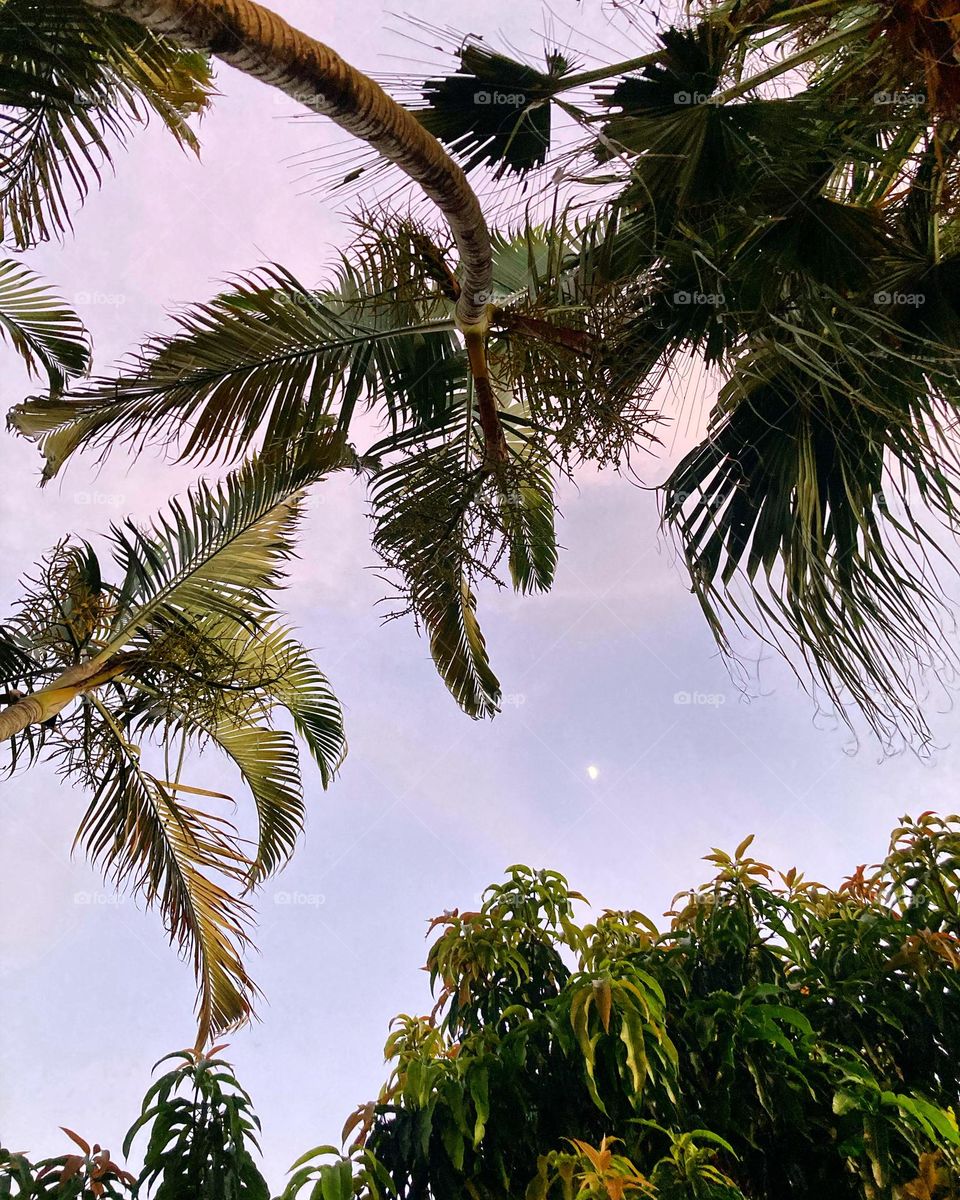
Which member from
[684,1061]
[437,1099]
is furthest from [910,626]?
[437,1099]

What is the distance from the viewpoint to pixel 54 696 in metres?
3.33

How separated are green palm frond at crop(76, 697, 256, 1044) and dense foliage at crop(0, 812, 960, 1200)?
164cm

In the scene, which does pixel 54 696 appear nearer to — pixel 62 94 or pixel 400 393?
pixel 400 393

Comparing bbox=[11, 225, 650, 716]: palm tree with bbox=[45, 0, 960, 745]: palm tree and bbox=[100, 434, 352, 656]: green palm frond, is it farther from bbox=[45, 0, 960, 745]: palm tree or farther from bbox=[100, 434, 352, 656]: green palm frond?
bbox=[100, 434, 352, 656]: green palm frond

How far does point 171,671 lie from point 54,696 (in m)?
0.49

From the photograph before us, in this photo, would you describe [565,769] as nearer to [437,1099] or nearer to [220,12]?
[437,1099]

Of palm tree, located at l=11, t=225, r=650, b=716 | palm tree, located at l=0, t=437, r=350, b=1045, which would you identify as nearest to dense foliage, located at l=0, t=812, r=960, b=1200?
palm tree, located at l=11, t=225, r=650, b=716

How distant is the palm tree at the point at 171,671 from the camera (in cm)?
373

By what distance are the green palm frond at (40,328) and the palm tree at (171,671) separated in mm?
1153

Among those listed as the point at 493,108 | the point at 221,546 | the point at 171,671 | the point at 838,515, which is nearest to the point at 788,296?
the point at 838,515

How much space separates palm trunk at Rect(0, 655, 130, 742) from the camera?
3.08m

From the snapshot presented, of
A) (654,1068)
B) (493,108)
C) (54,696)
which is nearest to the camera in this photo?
(654,1068)

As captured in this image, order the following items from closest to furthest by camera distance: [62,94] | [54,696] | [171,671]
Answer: [62,94]
[54,696]
[171,671]

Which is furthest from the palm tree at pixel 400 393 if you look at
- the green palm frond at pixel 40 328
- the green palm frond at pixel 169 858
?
the green palm frond at pixel 169 858
